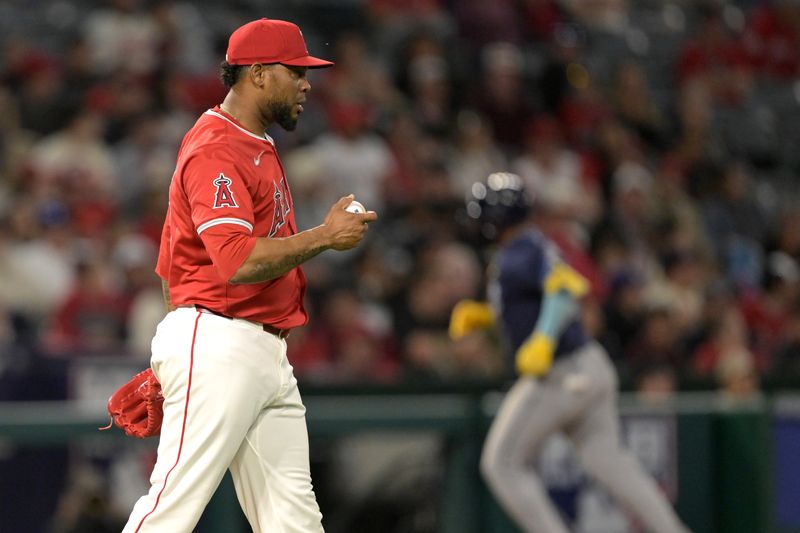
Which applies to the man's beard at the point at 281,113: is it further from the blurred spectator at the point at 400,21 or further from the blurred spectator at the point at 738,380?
the blurred spectator at the point at 400,21

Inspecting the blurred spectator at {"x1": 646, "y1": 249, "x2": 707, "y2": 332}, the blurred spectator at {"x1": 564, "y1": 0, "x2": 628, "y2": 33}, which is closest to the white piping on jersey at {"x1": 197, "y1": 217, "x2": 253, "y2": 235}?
the blurred spectator at {"x1": 646, "y1": 249, "x2": 707, "y2": 332}

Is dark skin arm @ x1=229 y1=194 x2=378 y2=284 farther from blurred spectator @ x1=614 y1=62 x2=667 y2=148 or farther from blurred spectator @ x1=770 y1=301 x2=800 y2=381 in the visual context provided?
blurred spectator @ x1=614 y1=62 x2=667 y2=148

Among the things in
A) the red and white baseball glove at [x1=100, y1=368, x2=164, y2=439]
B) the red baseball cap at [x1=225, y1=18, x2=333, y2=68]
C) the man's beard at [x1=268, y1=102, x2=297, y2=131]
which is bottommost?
the red and white baseball glove at [x1=100, y1=368, x2=164, y2=439]

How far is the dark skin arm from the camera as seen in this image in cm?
397

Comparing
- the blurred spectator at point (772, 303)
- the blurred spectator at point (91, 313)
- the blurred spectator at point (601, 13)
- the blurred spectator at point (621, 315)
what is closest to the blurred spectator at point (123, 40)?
the blurred spectator at point (91, 313)

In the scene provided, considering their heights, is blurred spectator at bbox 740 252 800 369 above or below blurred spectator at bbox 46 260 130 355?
below

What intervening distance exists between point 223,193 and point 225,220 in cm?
9

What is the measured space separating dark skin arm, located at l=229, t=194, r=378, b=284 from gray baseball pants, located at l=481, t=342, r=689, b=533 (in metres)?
2.98

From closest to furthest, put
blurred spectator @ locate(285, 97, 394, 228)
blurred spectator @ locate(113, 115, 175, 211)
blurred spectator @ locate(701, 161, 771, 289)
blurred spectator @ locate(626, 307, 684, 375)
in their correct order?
blurred spectator @ locate(113, 115, 175, 211) < blurred spectator @ locate(285, 97, 394, 228) < blurred spectator @ locate(626, 307, 684, 375) < blurred spectator @ locate(701, 161, 771, 289)

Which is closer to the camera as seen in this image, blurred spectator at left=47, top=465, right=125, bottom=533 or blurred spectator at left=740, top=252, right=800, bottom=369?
blurred spectator at left=47, top=465, right=125, bottom=533

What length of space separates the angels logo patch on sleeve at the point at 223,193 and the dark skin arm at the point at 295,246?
0.14 m

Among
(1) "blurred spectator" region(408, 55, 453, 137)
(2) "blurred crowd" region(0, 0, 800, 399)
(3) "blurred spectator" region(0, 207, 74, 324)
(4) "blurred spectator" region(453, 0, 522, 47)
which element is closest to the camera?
(3) "blurred spectator" region(0, 207, 74, 324)

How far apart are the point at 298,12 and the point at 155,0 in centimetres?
177

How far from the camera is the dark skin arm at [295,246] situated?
156 inches
